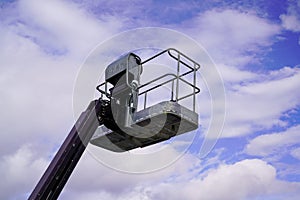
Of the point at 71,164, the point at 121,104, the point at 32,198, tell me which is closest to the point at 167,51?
the point at 121,104

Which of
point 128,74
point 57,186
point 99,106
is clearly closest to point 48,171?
point 57,186

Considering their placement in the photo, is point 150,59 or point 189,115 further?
point 150,59

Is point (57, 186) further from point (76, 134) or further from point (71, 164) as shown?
point (76, 134)

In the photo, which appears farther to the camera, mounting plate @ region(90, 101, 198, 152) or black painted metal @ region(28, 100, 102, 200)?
black painted metal @ region(28, 100, 102, 200)

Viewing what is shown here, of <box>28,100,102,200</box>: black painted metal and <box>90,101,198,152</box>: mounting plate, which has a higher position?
<box>90,101,198,152</box>: mounting plate

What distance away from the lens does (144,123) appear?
36.7ft

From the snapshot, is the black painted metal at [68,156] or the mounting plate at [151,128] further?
the black painted metal at [68,156]

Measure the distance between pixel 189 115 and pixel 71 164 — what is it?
130 inches

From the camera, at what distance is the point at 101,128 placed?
41.0 feet

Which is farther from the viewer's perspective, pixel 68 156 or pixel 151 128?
pixel 68 156

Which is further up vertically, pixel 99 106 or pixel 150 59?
pixel 150 59

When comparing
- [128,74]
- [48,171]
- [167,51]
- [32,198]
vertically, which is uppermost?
→ [167,51]

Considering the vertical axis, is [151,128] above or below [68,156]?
above

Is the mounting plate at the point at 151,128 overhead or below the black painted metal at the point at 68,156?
overhead
